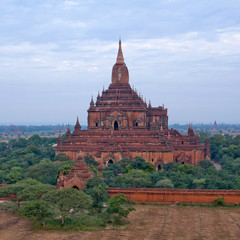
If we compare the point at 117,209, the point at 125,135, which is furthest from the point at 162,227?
the point at 125,135

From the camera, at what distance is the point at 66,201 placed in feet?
107

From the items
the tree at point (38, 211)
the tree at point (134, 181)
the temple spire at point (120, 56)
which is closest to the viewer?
the tree at point (38, 211)

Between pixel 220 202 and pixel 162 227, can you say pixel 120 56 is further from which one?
pixel 162 227

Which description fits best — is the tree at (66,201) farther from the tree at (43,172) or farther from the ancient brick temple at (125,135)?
the ancient brick temple at (125,135)

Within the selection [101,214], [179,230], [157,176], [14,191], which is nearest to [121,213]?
[101,214]


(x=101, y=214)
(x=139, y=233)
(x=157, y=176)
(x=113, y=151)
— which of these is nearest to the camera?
(x=139, y=233)

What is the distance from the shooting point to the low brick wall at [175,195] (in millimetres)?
39344

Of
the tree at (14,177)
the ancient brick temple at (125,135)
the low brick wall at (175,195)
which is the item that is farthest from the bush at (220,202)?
the tree at (14,177)

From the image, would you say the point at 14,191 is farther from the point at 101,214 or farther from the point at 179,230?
the point at 179,230

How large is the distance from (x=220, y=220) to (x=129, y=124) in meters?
35.0

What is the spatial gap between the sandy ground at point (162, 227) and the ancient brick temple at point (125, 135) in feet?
67.2

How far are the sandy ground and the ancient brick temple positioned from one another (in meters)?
20.5

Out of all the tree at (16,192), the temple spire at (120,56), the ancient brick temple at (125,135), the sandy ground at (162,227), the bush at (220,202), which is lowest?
the sandy ground at (162,227)

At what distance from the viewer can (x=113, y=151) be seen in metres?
57.9
